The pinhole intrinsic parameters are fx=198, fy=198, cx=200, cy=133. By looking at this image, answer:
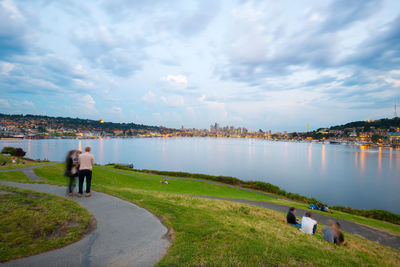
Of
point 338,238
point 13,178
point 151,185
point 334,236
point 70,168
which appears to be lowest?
point 151,185

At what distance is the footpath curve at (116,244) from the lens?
4.64m

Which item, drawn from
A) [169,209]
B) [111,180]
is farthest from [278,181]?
[169,209]

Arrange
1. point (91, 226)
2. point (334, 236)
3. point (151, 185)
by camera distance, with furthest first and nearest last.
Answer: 1. point (151, 185)
2. point (334, 236)
3. point (91, 226)

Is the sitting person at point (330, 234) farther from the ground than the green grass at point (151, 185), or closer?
farther from the ground

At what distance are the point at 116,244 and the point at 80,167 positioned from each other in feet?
18.2

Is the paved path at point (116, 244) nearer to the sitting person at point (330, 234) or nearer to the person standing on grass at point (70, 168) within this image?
the person standing on grass at point (70, 168)

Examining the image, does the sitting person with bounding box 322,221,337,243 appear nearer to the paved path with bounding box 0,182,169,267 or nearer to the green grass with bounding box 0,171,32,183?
the paved path with bounding box 0,182,169,267

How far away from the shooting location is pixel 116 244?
18.2 ft

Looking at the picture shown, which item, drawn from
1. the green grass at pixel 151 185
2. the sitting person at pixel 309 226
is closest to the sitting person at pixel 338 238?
the sitting person at pixel 309 226

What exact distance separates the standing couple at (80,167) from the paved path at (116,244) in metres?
1.98

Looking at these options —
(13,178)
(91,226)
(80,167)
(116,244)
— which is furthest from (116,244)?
(13,178)

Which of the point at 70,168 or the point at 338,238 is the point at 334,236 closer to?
the point at 338,238

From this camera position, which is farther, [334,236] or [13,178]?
[13,178]

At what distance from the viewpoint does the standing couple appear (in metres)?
9.67
